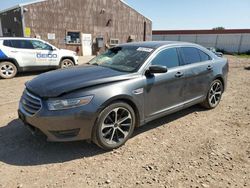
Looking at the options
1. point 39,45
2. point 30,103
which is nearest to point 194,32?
point 39,45

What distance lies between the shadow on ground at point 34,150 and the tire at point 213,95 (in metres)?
2.01

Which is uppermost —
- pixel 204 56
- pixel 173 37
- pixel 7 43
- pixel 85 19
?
pixel 85 19

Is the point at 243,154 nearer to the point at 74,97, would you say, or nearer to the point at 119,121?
the point at 119,121

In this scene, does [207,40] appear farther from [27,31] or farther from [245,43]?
[27,31]

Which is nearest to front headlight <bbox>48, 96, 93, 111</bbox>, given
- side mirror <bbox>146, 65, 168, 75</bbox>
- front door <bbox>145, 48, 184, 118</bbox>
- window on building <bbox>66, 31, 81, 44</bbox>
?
front door <bbox>145, 48, 184, 118</bbox>

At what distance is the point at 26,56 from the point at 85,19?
1190 centimetres

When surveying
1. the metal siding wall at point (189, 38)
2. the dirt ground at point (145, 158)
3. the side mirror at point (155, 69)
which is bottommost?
the dirt ground at point (145, 158)

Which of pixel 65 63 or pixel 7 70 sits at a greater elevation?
pixel 65 63

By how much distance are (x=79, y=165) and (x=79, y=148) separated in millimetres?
458

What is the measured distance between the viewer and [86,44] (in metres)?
20.9

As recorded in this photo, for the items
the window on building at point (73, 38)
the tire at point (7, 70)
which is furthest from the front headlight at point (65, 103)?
the window on building at point (73, 38)

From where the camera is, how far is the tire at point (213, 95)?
531 cm

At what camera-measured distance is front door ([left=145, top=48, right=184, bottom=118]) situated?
3.91 m

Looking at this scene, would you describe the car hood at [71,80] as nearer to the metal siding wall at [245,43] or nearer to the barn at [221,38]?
the barn at [221,38]
